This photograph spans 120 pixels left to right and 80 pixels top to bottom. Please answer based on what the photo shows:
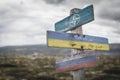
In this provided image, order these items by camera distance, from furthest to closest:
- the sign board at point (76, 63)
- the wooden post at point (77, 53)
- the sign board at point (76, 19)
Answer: the wooden post at point (77, 53) → the sign board at point (76, 19) → the sign board at point (76, 63)

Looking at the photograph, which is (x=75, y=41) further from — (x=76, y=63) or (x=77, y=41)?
(x=76, y=63)

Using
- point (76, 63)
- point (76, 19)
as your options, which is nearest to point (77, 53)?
point (76, 63)

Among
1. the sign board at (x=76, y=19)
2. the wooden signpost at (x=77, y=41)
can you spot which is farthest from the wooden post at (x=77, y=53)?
the sign board at (x=76, y=19)

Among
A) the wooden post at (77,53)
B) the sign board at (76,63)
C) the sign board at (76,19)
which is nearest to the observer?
the sign board at (76,63)

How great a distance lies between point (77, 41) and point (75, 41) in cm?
7

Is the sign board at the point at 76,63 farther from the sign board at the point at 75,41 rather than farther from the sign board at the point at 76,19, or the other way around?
the sign board at the point at 76,19

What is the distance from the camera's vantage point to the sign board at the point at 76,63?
7.43 m

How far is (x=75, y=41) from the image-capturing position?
7922mm

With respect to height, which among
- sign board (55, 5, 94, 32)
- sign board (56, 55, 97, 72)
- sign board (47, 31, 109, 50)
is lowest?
sign board (56, 55, 97, 72)

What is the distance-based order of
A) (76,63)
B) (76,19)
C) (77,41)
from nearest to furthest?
(76,63) → (77,41) → (76,19)

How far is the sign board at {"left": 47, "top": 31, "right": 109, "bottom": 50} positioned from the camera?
7489 mm

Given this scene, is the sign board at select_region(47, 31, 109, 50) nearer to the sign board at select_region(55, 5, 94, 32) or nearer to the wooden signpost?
the wooden signpost

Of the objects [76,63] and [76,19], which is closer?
[76,63]

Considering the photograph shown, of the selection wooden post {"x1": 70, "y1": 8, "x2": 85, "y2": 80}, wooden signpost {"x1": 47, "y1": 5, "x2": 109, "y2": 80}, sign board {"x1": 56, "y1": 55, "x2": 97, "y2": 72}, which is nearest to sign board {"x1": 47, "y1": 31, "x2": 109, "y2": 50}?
wooden signpost {"x1": 47, "y1": 5, "x2": 109, "y2": 80}
